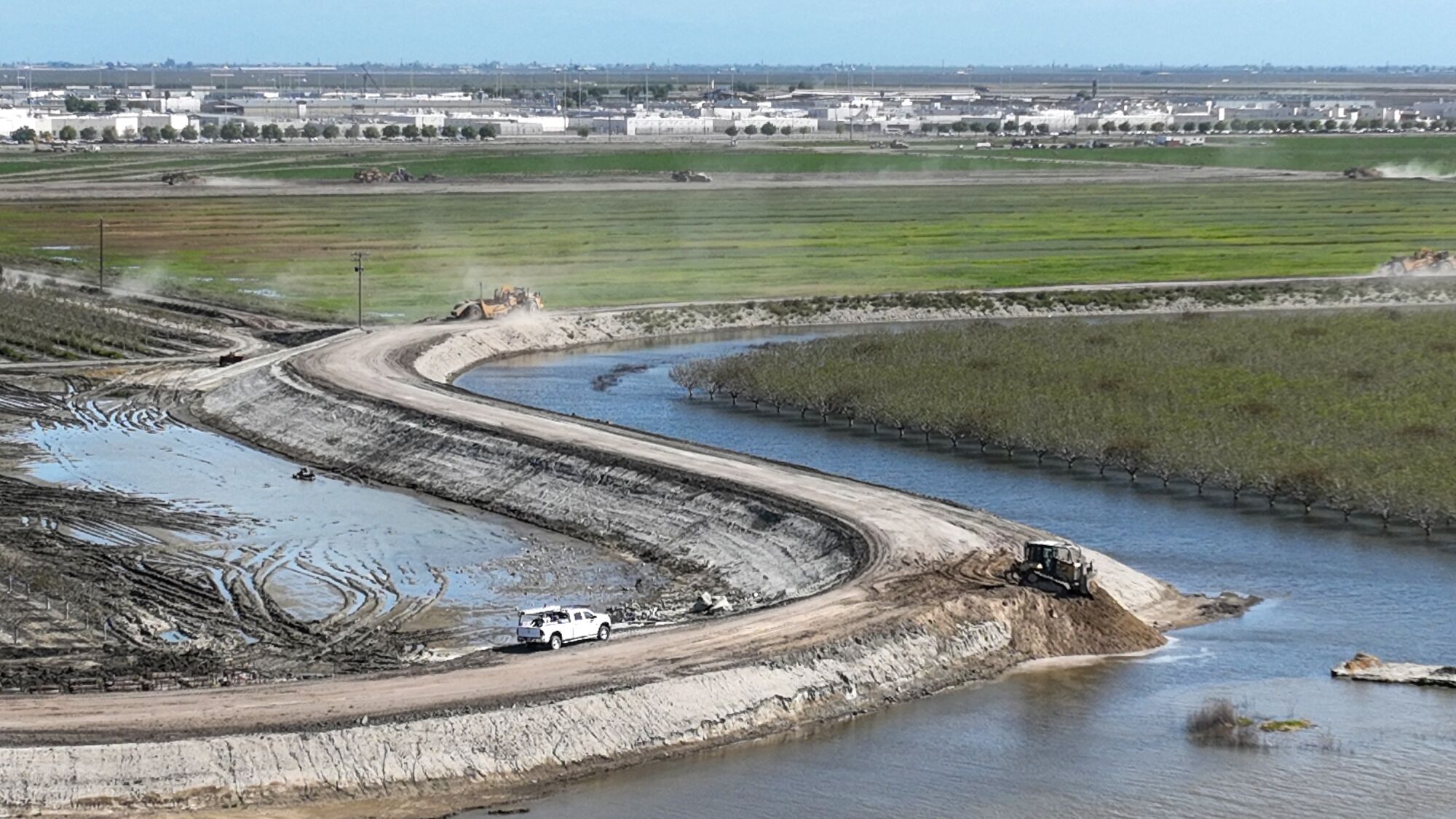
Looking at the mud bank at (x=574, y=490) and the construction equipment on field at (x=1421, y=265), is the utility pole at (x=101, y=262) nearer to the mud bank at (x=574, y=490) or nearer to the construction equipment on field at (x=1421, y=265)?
the mud bank at (x=574, y=490)

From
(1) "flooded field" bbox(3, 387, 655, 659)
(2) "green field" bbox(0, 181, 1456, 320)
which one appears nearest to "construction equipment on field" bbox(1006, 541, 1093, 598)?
(1) "flooded field" bbox(3, 387, 655, 659)

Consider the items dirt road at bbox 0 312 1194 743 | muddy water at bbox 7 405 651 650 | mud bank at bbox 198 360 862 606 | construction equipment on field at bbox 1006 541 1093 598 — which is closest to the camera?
dirt road at bbox 0 312 1194 743

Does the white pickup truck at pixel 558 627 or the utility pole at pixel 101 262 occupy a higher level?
the white pickup truck at pixel 558 627

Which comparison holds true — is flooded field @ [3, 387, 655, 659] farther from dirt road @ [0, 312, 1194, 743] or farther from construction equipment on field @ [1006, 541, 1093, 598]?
construction equipment on field @ [1006, 541, 1093, 598]

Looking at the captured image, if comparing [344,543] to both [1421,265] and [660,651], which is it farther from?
[1421,265]

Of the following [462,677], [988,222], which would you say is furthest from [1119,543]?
[988,222]

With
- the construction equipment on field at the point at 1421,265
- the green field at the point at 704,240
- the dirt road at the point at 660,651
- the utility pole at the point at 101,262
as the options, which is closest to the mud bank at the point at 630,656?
the dirt road at the point at 660,651

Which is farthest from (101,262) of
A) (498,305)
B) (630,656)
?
(630,656)
